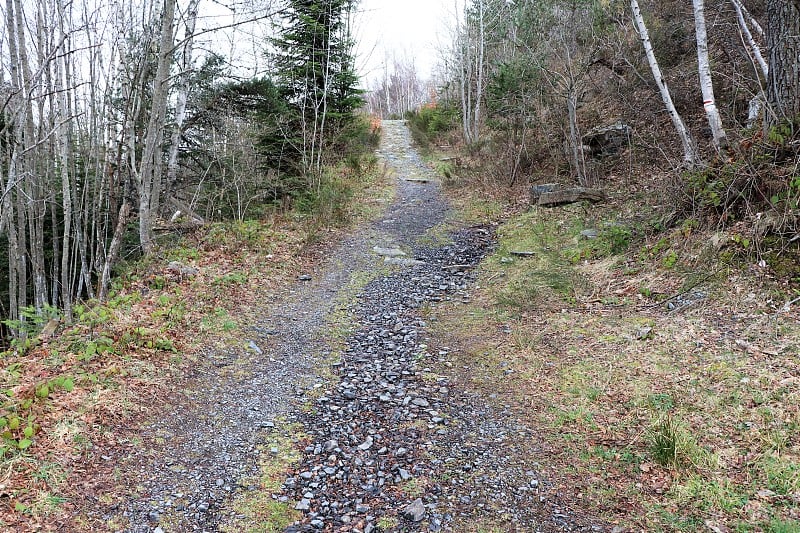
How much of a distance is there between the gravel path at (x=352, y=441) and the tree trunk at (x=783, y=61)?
5072 mm

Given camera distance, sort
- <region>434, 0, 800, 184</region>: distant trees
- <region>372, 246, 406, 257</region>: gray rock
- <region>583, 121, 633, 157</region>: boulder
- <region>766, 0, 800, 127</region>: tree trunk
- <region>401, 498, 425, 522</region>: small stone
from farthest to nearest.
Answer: <region>583, 121, 633, 157</region>: boulder < <region>434, 0, 800, 184</region>: distant trees < <region>372, 246, 406, 257</region>: gray rock < <region>766, 0, 800, 127</region>: tree trunk < <region>401, 498, 425, 522</region>: small stone

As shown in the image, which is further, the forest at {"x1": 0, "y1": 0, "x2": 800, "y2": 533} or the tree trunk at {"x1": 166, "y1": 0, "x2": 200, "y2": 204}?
the tree trunk at {"x1": 166, "y1": 0, "x2": 200, "y2": 204}

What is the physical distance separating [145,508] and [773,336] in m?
Answer: 5.24

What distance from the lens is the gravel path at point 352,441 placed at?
3.16 metres

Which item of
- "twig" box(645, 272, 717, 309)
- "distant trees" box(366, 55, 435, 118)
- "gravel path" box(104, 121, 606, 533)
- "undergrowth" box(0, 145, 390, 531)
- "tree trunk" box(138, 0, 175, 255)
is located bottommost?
"gravel path" box(104, 121, 606, 533)

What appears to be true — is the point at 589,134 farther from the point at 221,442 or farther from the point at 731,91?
the point at 221,442

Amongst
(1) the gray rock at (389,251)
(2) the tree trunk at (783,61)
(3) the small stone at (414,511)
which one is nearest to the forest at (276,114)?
(2) the tree trunk at (783,61)

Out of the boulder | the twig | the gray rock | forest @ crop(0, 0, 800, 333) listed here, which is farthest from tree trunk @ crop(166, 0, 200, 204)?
the twig

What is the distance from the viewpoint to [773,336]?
4.41 m

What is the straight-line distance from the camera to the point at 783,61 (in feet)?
19.7

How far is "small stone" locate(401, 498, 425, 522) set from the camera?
3119 millimetres

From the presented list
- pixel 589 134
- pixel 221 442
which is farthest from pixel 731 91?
pixel 221 442

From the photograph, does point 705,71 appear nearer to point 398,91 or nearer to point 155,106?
point 155,106

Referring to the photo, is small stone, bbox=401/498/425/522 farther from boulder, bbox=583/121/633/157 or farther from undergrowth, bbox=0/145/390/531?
boulder, bbox=583/121/633/157
